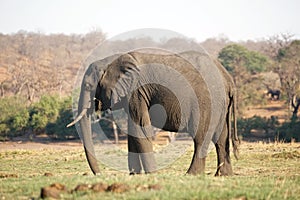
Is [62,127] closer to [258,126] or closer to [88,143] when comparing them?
[258,126]

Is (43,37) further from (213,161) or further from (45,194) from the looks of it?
(45,194)

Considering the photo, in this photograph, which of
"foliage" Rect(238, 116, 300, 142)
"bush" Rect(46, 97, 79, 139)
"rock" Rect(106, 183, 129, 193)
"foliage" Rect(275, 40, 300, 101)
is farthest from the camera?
"foliage" Rect(275, 40, 300, 101)

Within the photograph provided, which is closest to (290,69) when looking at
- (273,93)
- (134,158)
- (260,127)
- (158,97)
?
(273,93)

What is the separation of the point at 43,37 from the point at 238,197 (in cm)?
12312

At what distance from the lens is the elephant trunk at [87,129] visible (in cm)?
1251

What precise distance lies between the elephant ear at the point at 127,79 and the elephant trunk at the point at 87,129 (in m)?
0.71

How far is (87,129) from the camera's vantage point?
12844mm

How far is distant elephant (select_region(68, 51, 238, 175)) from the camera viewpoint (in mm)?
12703

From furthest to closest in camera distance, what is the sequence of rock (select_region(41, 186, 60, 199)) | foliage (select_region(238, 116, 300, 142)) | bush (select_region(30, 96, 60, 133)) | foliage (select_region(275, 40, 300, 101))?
foliage (select_region(275, 40, 300, 101)), bush (select_region(30, 96, 60, 133)), foliage (select_region(238, 116, 300, 142)), rock (select_region(41, 186, 60, 199))

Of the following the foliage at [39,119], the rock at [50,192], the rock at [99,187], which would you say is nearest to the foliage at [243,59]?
the foliage at [39,119]

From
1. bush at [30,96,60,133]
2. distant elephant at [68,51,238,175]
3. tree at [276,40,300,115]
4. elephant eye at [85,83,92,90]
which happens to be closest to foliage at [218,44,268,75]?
tree at [276,40,300,115]

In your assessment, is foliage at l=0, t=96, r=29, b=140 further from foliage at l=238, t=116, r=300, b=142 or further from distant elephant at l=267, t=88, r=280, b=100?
distant elephant at l=267, t=88, r=280, b=100

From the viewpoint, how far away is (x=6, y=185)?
9922 millimetres

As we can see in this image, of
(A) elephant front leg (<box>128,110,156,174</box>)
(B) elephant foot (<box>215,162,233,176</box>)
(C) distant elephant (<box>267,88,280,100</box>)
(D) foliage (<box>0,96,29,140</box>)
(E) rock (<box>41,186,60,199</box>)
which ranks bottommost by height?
(B) elephant foot (<box>215,162,233,176</box>)
